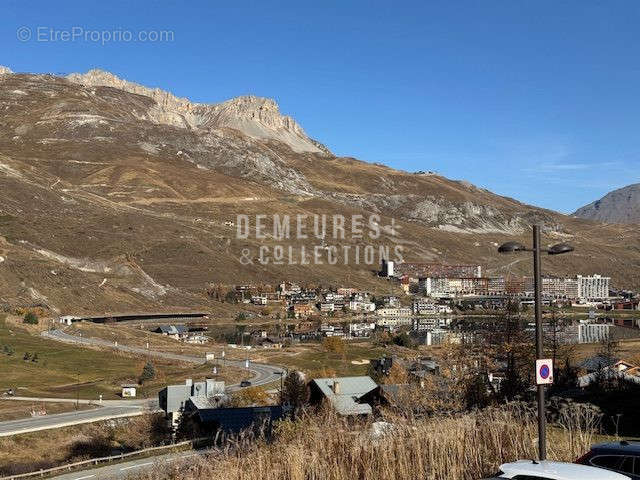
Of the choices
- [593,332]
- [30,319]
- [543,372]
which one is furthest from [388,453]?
[593,332]

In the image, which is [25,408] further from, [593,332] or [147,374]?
[593,332]

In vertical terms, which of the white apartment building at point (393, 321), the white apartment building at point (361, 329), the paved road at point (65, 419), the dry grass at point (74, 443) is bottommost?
the dry grass at point (74, 443)

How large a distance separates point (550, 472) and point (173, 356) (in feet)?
237

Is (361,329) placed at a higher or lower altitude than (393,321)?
lower

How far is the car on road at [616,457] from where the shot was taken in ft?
31.6

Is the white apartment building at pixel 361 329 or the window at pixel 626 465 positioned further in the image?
the white apartment building at pixel 361 329

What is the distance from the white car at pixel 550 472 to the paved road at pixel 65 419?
1399 inches

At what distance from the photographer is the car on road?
31.6 feet

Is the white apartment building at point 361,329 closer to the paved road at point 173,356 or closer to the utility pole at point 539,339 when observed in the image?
the paved road at point 173,356

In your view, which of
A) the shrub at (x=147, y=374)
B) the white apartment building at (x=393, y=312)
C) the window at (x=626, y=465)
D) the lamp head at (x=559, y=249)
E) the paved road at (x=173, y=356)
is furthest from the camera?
the white apartment building at (x=393, y=312)

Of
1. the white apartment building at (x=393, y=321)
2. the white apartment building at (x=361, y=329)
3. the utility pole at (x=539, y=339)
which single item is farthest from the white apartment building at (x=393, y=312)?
the utility pole at (x=539, y=339)

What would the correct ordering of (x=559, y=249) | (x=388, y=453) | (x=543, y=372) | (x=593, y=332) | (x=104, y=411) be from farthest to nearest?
(x=593, y=332) < (x=104, y=411) < (x=559, y=249) < (x=543, y=372) < (x=388, y=453)

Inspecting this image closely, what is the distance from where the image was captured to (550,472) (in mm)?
8008

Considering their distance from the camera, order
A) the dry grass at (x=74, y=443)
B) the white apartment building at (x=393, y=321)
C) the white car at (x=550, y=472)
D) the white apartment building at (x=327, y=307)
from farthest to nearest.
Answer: the white apartment building at (x=327, y=307)
the white apartment building at (x=393, y=321)
the dry grass at (x=74, y=443)
the white car at (x=550, y=472)
